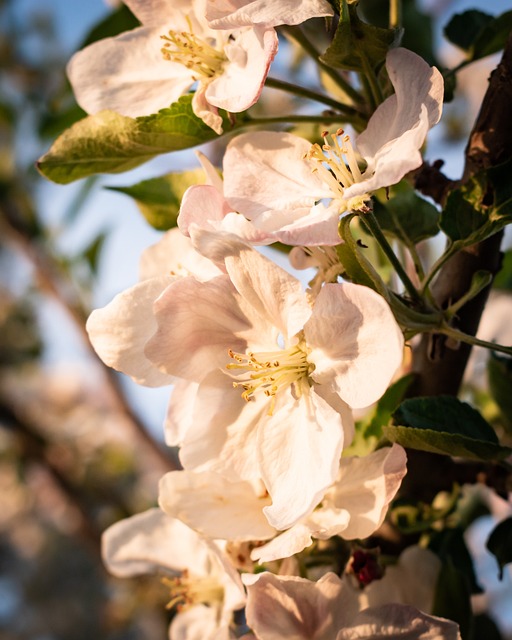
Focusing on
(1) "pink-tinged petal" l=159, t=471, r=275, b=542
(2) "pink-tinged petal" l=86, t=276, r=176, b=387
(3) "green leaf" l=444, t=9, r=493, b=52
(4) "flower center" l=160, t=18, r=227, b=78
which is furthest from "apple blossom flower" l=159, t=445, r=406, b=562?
(3) "green leaf" l=444, t=9, r=493, b=52

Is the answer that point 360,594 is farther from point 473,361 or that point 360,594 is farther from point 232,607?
point 473,361

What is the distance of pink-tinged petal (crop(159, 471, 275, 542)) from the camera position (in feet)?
1.83

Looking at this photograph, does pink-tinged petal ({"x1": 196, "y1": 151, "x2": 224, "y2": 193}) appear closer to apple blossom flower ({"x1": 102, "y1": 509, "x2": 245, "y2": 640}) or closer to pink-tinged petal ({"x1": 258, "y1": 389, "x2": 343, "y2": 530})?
pink-tinged petal ({"x1": 258, "y1": 389, "x2": 343, "y2": 530})

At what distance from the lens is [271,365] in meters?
0.52

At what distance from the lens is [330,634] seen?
1.80ft

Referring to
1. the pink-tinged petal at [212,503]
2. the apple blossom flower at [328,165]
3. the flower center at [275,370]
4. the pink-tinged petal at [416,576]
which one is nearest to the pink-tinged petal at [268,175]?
the apple blossom flower at [328,165]

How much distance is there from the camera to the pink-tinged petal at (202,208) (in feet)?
1.60

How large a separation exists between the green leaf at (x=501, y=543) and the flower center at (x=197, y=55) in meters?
0.45

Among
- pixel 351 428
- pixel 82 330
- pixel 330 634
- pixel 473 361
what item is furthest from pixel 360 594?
pixel 82 330

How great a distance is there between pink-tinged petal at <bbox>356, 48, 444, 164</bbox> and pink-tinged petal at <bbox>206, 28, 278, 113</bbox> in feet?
0.27

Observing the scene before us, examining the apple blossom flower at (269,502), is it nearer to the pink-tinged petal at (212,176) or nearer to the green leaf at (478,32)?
the pink-tinged petal at (212,176)

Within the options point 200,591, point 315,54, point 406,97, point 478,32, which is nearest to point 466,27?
point 478,32

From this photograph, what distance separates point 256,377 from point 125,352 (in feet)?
0.34

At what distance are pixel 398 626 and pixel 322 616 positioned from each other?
2.2 inches
